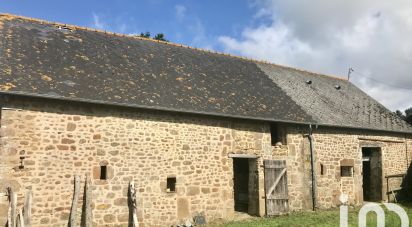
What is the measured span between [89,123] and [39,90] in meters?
1.47

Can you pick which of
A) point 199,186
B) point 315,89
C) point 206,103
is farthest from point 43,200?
point 315,89

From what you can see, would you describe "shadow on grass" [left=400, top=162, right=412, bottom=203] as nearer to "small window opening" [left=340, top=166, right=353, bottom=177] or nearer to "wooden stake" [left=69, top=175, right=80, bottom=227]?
"small window opening" [left=340, top=166, right=353, bottom=177]

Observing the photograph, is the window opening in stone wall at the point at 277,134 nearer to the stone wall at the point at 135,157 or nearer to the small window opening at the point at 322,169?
the stone wall at the point at 135,157

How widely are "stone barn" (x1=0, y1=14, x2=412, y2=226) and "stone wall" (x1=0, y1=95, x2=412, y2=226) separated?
0.09 ft

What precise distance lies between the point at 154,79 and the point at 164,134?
2.24m

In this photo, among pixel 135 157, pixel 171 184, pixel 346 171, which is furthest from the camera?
pixel 346 171

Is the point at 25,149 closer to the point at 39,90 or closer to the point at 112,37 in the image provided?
the point at 39,90

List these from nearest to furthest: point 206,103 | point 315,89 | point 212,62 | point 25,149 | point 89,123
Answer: point 25,149 → point 89,123 → point 206,103 → point 212,62 → point 315,89

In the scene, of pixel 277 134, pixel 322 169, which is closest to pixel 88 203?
pixel 277 134

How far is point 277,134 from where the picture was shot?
13773 mm

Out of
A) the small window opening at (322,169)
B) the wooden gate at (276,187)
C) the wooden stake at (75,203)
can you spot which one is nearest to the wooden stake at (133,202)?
the wooden stake at (75,203)

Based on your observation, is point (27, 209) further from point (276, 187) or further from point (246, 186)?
point (246, 186)

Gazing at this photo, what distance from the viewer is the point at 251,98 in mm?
14070

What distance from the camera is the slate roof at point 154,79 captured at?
10.2 m
